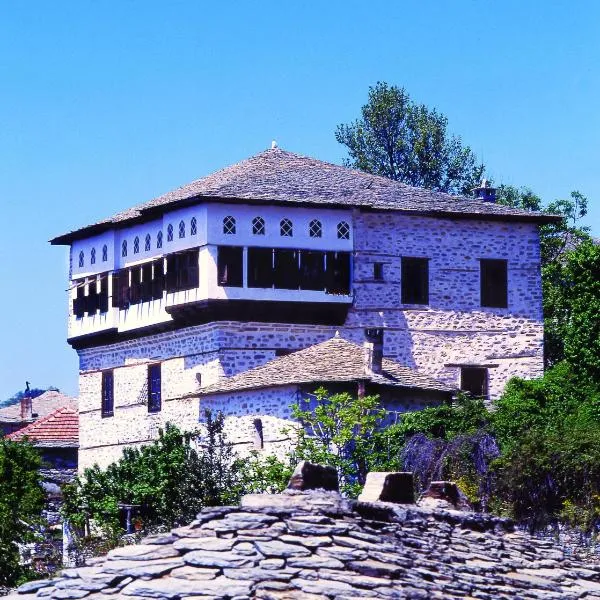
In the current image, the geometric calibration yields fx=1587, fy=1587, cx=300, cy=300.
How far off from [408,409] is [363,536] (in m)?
17.7

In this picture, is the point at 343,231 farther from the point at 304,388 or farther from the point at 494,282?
the point at 304,388

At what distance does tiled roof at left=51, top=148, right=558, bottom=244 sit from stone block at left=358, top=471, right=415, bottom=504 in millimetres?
19549

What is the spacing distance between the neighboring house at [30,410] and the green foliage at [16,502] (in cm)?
2862

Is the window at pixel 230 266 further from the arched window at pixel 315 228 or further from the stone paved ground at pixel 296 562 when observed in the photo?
the stone paved ground at pixel 296 562

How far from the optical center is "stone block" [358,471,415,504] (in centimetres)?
1469

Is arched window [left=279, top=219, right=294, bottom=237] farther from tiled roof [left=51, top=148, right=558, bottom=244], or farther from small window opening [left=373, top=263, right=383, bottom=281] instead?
small window opening [left=373, top=263, right=383, bottom=281]

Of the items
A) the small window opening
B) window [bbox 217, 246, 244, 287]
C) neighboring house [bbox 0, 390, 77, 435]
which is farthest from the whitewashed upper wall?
neighboring house [bbox 0, 390, 77, 435]

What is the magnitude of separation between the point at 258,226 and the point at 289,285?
145cm

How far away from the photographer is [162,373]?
36219 millimetres

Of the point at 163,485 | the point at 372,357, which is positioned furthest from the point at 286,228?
the point at 163,485

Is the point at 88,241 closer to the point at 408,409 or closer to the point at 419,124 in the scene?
the point at 408,409

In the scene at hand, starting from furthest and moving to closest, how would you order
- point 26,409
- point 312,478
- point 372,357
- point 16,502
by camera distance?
point 26,409 → point 372,357 → point 16,502 → point 312,478

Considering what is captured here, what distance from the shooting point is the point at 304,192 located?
35406 millimetres

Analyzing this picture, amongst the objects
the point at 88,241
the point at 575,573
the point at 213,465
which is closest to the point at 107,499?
the point at 213,465
